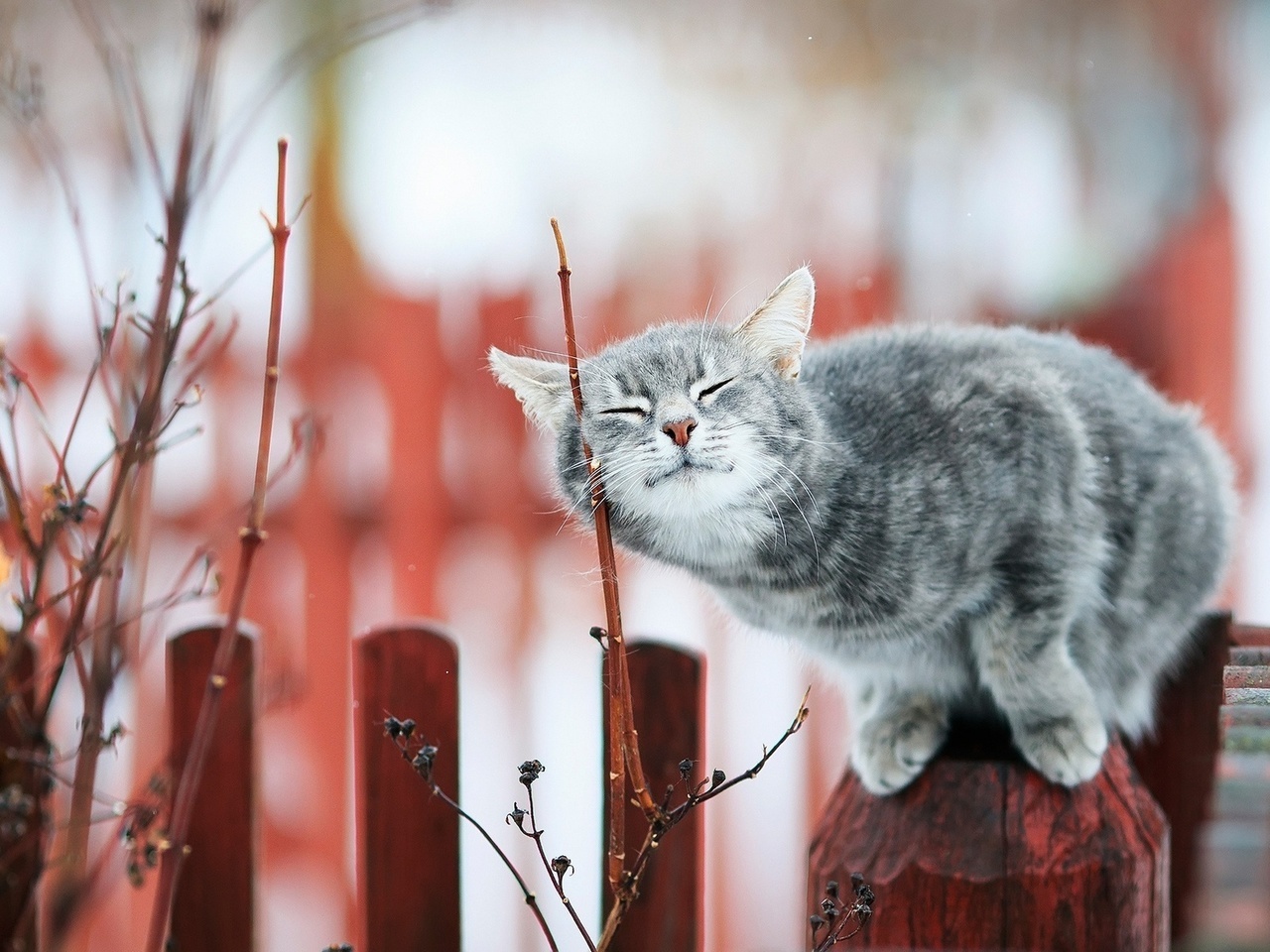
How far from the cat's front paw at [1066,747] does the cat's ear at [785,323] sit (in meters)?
0.38

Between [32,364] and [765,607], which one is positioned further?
[32,364]

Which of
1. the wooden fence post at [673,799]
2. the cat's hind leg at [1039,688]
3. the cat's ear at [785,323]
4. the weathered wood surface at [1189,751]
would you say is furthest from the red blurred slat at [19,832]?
the weathered wood surface at [1189,751]

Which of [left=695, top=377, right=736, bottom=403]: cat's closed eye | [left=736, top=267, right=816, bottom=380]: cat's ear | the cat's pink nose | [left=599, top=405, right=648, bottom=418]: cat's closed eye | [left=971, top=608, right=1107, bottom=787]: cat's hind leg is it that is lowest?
[left=971, top=608, right=1107, bottom=787]: cat's hind leg

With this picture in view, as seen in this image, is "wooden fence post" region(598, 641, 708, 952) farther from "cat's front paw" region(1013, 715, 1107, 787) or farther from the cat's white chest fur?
"cat's front paw" region(1013, 715, 1107, 787)

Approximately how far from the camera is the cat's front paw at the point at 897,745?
1051 millimetres

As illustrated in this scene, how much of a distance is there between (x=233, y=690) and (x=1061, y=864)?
0.70 metres

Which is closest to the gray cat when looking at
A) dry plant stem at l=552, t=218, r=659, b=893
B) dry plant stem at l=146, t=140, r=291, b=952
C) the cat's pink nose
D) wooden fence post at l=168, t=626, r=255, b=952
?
the cat's pink nose

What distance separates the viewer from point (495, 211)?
1.75 m

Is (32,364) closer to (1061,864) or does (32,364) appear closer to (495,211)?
(495,211)

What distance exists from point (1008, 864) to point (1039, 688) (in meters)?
0.17

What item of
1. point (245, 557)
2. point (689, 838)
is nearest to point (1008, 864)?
point (689, 838)

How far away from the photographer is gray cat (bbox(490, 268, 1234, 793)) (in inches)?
36.3

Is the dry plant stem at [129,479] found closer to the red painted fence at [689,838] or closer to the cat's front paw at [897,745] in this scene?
the red painted fence at [689,838]

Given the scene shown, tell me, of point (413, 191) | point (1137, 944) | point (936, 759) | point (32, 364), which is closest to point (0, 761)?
point (936, 759)
